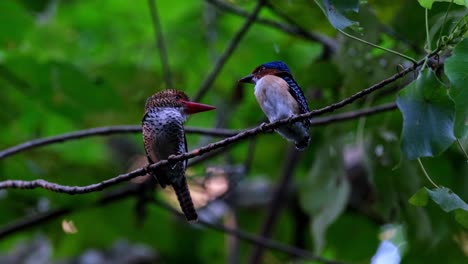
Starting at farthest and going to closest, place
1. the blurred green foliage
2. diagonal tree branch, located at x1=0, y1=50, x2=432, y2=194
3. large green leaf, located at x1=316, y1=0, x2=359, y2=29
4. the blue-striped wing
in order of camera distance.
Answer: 1. the blurred green foliage
2. the blue-striped wing
3. large green leaf, located at x1=316, y1=0, x2=359, y2=29
4. diagonal tree branch, located at x1=0, y1=50, x2=432, y2=194

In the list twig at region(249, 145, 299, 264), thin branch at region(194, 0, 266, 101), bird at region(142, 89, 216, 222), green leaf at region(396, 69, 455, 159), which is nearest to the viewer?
green leaf at region(396, 69, 455, 159)

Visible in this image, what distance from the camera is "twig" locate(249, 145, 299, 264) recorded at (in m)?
5.59

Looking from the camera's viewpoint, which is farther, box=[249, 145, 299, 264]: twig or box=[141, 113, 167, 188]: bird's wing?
box=[249, 145, 299, 264]: twig

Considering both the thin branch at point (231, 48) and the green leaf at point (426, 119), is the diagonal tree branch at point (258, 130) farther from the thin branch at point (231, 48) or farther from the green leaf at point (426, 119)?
the thin branch at point (231, 48)

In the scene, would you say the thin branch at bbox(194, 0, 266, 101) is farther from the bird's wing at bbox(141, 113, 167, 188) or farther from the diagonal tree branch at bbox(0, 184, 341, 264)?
the bird's wing at bbox(141, 113, 167, 188)

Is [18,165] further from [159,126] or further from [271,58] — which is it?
[159,126]

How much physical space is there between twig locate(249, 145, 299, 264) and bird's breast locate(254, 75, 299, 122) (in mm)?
2675

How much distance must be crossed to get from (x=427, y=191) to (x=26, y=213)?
363 centimetres

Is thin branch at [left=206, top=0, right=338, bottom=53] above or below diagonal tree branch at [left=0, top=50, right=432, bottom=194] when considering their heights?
above

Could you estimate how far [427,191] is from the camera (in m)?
2.56

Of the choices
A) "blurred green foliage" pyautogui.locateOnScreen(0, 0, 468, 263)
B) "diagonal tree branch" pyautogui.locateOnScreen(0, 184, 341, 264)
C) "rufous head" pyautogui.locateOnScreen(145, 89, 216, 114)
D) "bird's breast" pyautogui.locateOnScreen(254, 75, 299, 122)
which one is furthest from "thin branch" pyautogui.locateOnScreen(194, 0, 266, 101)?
"rufous head" pyautogui.locateOnScreen(145, 89, 216, 114)

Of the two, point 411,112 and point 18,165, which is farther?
point 18,165

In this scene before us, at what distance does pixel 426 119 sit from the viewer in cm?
247

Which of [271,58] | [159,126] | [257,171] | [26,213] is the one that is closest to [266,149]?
[257,171]
